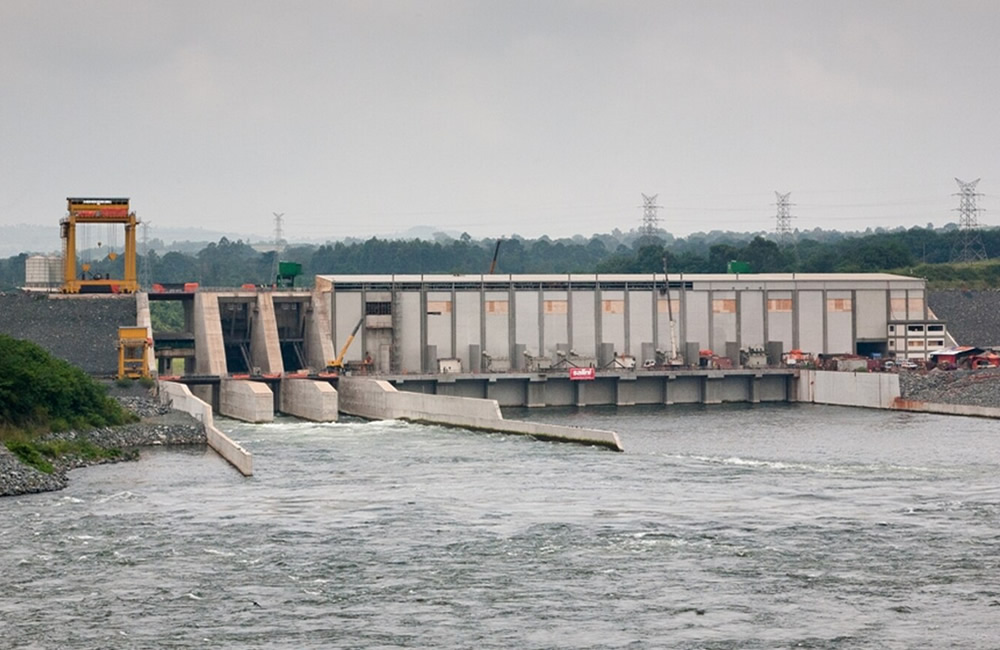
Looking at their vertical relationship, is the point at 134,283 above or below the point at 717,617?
above

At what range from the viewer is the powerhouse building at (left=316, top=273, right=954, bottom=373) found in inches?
5172

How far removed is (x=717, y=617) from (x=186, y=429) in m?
52.4

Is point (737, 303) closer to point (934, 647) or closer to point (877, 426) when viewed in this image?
point (877, 426)

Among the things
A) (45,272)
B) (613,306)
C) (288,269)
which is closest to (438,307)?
(613,306)

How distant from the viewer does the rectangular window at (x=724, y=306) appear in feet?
456

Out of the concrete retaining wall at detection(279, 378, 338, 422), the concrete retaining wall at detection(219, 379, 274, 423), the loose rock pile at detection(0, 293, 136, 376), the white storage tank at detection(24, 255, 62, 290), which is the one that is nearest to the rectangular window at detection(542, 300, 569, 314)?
the concrete retaining wall at detection(279, 378, 338, 422)

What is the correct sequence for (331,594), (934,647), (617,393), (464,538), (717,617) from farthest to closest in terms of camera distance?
(617,393)
(464,538)
(331,594)
(717,617)
(934,647)

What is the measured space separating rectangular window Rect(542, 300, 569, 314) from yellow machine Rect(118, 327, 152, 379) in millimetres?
A: 35349

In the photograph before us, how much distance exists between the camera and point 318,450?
90.4 m

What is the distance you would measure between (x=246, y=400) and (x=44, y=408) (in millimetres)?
24819

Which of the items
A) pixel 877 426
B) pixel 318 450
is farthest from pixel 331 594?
pixel 877 426

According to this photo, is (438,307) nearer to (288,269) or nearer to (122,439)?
(288,269)

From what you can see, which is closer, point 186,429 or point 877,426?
point 186,429

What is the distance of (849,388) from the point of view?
125500mm
